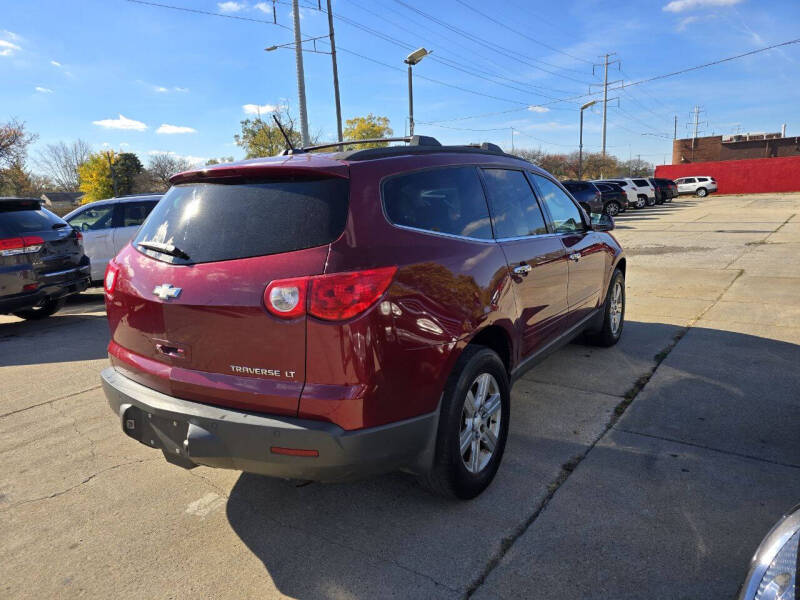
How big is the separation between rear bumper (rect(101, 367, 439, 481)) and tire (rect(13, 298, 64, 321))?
264 inches

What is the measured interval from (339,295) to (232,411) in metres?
0.69

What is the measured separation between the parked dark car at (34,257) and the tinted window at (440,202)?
20.1 ft

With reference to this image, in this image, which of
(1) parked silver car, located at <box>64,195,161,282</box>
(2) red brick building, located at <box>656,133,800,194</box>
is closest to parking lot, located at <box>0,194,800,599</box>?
(1) parked silver car, located at <box>64,195,161,282</box>

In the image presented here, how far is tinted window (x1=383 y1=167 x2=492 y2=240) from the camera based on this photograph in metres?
2.59

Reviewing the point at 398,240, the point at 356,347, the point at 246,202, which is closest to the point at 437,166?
the point at 398,240

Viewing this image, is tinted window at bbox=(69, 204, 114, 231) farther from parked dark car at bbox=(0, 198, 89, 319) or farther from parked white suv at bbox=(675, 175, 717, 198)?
parked white suv at bbox=(675, 175, 717, 198)

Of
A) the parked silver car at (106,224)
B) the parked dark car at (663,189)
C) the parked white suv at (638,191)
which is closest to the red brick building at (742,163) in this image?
the parked dark car at (663,189)

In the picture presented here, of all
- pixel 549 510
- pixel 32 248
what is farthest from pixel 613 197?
pixel 549 510

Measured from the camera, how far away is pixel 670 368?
4723 mm

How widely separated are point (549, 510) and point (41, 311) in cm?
801

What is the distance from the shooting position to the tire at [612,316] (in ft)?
17.1

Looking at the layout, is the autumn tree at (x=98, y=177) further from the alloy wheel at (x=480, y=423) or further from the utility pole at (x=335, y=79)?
the alloy wheel at (x=480, y=423)

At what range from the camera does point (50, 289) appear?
277 inches

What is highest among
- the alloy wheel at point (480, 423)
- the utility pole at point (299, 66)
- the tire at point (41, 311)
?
the utility pole at point (299, 66)
